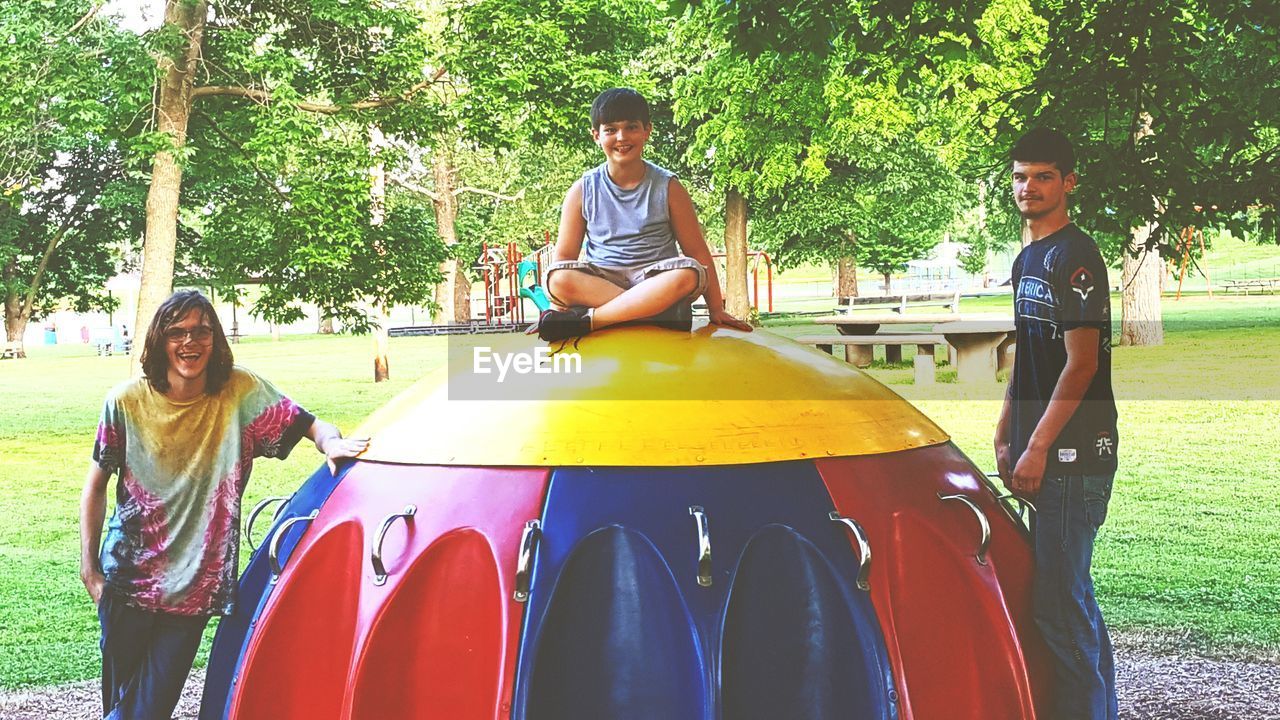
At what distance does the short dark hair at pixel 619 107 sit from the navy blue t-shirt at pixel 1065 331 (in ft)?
4.31

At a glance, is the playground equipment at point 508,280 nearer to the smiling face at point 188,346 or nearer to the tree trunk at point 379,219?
the tree trunk at point 379,219

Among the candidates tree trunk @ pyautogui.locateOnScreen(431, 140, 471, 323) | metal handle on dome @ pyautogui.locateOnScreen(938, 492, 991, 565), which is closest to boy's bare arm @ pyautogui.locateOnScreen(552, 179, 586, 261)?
metal handle on dome @ pyautogui.locateOnScreen(938, 492, 991, 565)

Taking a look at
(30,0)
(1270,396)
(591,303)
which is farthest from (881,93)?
(591,303)

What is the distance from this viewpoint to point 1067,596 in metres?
3.74

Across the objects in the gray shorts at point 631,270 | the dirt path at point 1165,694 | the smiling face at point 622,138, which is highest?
the smiling face at point 622,138

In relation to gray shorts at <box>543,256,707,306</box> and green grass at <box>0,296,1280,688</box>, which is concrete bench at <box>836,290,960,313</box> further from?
gray shorts at <box>543,256,707,306</box>

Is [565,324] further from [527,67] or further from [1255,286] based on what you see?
[1255,286]

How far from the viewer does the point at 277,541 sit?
12.4ft

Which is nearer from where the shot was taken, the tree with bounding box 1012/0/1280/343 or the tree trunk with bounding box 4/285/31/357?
the tree with bounding box 1012/0/1280/343

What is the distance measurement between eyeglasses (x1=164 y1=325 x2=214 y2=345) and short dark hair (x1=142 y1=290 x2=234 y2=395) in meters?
0.02

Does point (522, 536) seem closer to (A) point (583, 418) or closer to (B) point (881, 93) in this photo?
(A) point (583, 418)

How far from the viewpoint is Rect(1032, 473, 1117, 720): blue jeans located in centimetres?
373

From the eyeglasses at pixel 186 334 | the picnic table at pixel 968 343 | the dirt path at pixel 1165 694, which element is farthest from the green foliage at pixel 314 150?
the eyeglasses at pixel 186 334

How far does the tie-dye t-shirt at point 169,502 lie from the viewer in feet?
12.5
